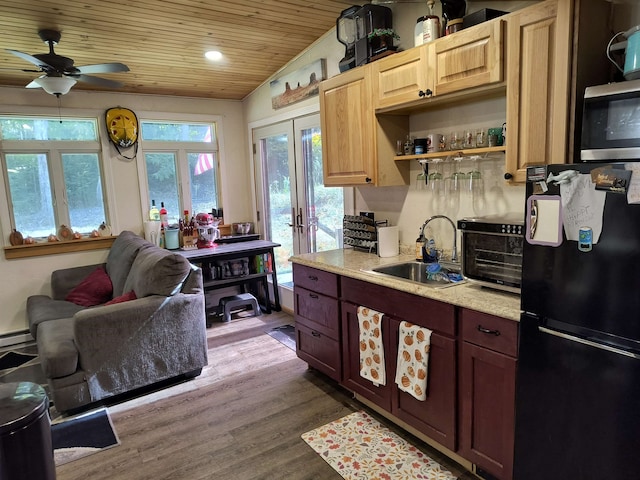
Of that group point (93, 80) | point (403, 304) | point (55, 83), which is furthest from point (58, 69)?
point (403, 304)

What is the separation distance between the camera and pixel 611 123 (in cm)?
157

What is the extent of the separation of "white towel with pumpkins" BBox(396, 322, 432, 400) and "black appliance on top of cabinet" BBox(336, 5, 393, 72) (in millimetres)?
1788

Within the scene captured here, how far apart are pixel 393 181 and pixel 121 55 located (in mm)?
2623

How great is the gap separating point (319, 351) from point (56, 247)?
300 cm

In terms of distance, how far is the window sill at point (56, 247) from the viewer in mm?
4059

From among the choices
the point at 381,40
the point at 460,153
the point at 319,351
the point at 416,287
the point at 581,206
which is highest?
the point at 381,40

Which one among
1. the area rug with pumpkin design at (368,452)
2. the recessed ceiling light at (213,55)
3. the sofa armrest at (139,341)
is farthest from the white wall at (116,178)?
the area rug with pumpkin design at (368,452)

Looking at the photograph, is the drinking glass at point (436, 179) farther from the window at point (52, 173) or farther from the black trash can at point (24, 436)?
the window at point (52, 173)

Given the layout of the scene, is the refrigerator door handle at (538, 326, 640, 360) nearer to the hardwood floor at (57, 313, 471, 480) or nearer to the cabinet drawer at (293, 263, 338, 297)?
the hardwood floor at (57, 313, 471, 480)

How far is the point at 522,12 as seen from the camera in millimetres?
1867

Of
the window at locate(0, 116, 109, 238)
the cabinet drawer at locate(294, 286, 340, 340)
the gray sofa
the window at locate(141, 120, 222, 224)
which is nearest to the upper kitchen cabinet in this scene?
the cabinet drawer at locate(294, 286, 340, 340)

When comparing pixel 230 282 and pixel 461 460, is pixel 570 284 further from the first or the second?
pixel 230 282

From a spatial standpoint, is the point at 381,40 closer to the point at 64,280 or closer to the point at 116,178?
the point at 116,178

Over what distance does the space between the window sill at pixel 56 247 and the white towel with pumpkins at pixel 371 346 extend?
318 cm
